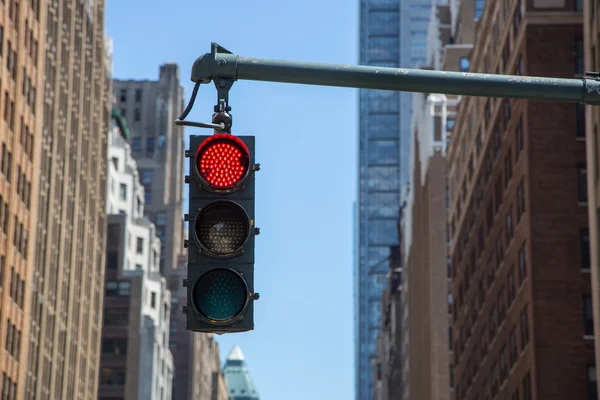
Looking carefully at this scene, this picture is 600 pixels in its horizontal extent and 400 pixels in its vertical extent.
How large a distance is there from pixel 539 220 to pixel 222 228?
2572 inches

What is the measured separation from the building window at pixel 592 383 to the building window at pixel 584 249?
17.5 feet

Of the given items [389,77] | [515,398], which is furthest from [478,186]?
[389,77]

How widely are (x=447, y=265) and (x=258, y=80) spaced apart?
466ft

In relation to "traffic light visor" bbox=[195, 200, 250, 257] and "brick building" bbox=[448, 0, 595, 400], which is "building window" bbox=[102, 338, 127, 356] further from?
"traffic light visor" bbox=[195, 200, 250, 257]

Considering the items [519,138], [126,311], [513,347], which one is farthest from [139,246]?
[519,138]

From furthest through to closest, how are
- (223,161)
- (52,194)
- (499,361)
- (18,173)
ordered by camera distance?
(52,194) < (499,361) < (18,173) < (223,161)

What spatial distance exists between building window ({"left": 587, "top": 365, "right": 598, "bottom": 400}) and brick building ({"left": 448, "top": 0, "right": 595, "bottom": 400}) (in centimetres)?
7

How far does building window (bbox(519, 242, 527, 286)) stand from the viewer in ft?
259

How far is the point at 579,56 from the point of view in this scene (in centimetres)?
7862

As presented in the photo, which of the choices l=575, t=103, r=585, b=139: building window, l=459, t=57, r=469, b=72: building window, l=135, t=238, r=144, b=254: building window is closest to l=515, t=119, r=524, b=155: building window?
l=575, t=103, r=585, b=139: building window

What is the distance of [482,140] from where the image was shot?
332ft

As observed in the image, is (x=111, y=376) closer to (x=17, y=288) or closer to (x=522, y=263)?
(x=17, y=288)

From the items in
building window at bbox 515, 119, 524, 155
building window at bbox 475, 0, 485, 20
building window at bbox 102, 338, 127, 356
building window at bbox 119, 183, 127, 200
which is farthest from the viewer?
building window at bbox 119, 183, 127, 200

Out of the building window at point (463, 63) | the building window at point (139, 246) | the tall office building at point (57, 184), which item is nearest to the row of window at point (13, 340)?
the tall office building at point (57, 184)
